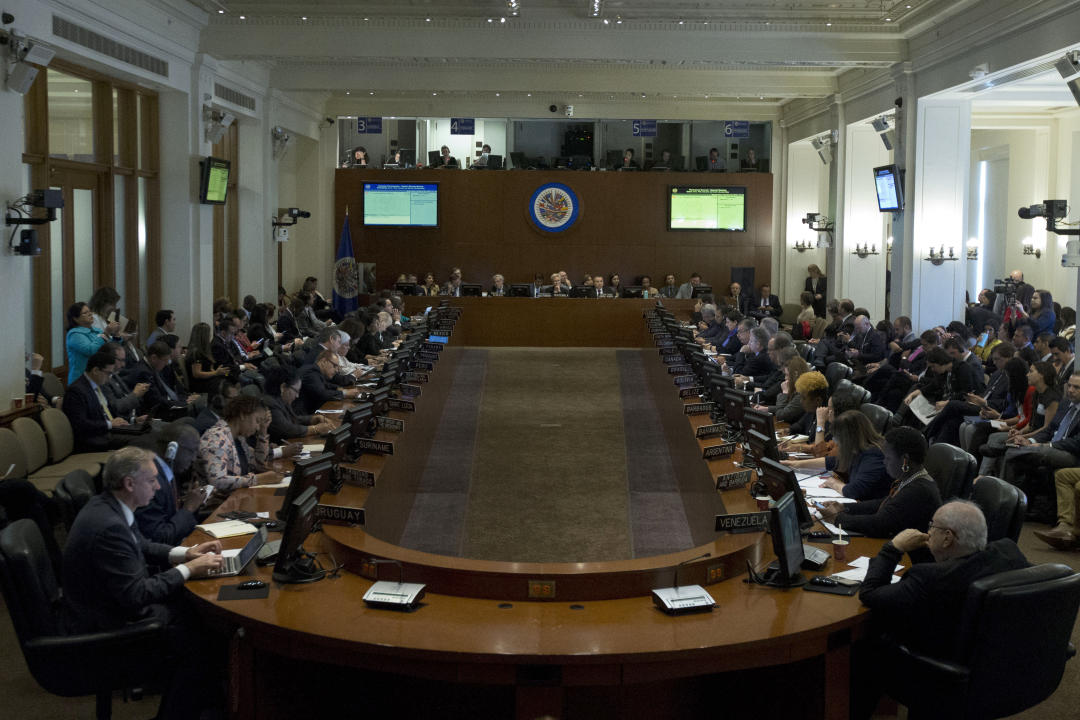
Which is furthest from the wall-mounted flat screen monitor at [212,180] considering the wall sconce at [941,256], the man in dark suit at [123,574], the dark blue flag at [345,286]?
the man in dark suit at [123,574]

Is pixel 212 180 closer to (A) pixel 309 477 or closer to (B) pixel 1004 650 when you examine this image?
(A) pixel 309 477

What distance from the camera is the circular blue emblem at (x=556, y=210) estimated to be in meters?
19.4

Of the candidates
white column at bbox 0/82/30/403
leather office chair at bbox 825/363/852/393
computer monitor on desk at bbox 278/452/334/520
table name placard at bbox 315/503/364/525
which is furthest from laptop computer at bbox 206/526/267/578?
leather office chair at bbox 825/363/852/393

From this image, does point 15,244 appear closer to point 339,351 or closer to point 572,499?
point 339,351

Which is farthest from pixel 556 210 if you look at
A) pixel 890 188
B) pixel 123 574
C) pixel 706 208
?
pixel 123 574

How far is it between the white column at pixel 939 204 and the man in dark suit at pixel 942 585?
396 inches

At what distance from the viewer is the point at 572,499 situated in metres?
8.77

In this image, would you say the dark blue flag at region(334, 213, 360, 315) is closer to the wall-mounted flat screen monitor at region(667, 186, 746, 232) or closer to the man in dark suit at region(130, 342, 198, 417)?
the wall-mounted flat screen monitor at region(667, 186, 746, 232)

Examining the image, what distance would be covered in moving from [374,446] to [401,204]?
14.0 m

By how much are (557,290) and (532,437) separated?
21.9ft

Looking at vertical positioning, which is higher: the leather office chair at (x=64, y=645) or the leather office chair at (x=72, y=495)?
the leather office chair at (x=72, y=495)

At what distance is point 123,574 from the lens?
375 cm

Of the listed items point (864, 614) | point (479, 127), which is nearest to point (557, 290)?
point (479, 127)

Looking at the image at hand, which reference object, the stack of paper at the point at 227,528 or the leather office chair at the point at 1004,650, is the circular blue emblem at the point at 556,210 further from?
the leather office chair at the point at 1004,650
